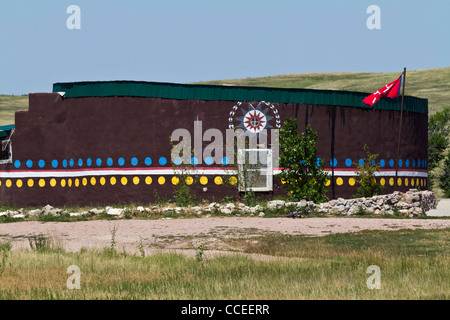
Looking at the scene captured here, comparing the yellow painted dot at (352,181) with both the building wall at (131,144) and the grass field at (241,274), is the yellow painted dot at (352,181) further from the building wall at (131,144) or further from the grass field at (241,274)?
the grass field at (241,274)

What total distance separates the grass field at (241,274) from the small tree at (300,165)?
34.6 ft

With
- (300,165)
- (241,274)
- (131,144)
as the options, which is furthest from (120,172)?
(241,274)

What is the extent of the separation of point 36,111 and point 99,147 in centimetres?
330

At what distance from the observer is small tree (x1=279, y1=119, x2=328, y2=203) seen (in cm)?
2756

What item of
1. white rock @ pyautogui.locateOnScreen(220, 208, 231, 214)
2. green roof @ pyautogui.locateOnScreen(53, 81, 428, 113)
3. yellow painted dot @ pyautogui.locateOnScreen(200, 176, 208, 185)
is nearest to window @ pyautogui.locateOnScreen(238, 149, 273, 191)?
yellow painted dot @ pyautogui.locateOnScreen(200, 176, 208, 185)

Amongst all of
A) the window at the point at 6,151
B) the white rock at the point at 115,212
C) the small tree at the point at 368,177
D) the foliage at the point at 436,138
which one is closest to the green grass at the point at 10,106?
the window at the point at 6,151

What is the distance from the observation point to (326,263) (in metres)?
13.6

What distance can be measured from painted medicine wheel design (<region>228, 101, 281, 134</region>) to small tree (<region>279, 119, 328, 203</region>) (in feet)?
2.48

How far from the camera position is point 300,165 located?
27.8 m

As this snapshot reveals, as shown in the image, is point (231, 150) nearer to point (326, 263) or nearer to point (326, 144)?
point (326, 144)

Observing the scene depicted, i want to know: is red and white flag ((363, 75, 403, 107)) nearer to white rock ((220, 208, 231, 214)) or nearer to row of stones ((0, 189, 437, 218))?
row of stones ((0, 189, 437, 218))

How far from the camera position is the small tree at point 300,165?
1085 inches

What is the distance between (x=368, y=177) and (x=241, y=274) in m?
17.0
